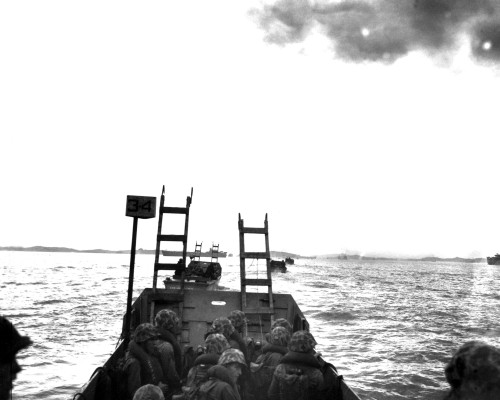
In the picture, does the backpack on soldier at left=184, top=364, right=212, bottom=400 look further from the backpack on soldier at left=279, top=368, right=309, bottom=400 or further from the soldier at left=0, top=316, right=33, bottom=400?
the soldier at left=0, top=316, right=33, bottom=400

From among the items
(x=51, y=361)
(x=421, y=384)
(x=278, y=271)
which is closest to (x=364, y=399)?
(x=421, y=384)

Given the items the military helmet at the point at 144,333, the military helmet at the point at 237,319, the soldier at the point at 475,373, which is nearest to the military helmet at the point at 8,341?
the soldier at the point at 475,373

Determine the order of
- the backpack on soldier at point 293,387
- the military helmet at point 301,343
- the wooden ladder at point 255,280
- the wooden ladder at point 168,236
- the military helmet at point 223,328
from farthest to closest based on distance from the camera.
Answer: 1. the wooden ladder at point 168,236
2. the wooden ladder at point 255,280
3. the military helmet at point 223,328
4. the military helmet at point 301,343
5. the backpack on soldier at point 293,387

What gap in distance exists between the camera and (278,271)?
105 m

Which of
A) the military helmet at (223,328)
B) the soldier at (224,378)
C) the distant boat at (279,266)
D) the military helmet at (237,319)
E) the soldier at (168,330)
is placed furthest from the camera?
the distant boat at (279,266)

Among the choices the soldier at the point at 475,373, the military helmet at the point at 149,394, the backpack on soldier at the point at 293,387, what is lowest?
the backpack on soldier at the point at 293,387

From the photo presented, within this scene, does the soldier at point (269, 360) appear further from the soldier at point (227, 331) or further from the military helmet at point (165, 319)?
the military helmet at point (165, 319)

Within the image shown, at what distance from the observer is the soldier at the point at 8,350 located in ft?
7.01

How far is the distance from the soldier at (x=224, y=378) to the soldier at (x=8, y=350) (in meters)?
2.54

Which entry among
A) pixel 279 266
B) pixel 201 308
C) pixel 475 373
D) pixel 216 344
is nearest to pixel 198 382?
pixel 216 344

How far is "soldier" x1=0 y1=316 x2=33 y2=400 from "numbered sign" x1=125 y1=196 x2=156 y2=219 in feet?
17.1

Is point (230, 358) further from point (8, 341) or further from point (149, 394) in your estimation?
point (8, 341)

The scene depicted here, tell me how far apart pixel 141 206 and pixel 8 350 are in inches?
211

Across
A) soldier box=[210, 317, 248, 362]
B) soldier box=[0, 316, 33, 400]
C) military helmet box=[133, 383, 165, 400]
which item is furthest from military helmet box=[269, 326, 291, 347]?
soldier box=[0, 316, 33, 400]
